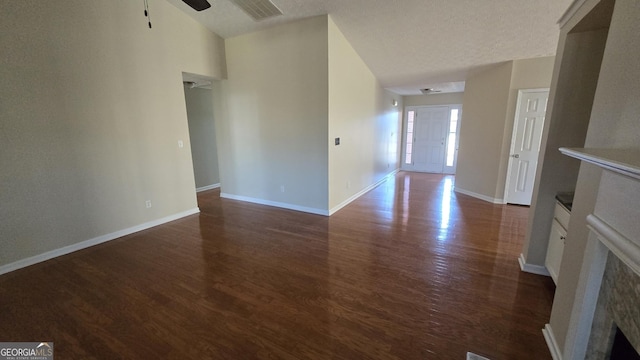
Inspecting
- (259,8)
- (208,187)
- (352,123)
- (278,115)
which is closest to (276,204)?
(278,115)

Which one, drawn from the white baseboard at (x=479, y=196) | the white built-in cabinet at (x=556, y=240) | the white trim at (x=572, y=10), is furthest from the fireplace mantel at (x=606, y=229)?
the white baseboard at (x=479, y=196)

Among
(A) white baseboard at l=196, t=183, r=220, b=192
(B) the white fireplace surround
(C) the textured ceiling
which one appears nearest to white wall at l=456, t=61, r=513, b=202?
(C) the textured ceiling

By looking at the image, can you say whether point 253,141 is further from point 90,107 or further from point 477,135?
point 477,135

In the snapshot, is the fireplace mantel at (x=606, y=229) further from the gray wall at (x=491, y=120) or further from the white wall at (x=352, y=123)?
the gray wall at (x=491, y=120)

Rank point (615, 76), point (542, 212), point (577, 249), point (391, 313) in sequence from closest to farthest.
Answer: point (615, 76) < point (577, 249) < point (391, 313) < point (542, 212)

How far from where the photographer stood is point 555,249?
1988 mm

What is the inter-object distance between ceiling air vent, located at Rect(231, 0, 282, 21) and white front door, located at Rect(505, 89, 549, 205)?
13.7ft

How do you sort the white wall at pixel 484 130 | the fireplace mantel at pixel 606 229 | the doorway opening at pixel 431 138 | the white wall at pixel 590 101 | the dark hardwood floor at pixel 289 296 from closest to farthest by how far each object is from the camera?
the fireplace mantel at pixel 606 229
the white wall at pixel 590 101
the dark hardwood floor at pixel 289 296
the white wall at pixel 484 130
the doorway opening at pixel 431 138

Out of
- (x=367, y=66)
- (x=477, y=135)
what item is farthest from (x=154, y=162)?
(x=477, y=135)

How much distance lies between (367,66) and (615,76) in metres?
4.05

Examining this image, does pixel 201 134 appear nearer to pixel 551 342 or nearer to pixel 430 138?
pixel 551 342

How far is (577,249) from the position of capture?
1350 mm

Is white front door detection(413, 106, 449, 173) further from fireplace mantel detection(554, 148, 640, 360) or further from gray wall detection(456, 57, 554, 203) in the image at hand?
fireplace mantel detection(554, 148, 640, 360)

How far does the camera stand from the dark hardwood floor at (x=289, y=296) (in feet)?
5.03
